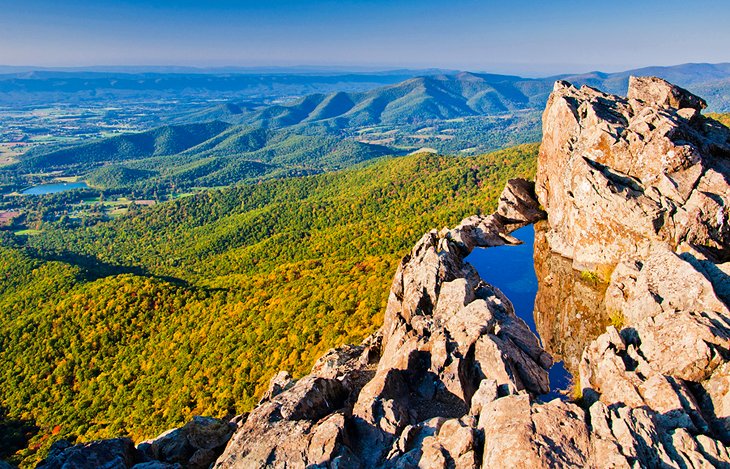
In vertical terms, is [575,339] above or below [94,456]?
below

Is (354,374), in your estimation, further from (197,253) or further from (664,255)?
(197,253)

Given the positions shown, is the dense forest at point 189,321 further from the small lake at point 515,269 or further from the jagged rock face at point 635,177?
the jagged rock face at point 635,177

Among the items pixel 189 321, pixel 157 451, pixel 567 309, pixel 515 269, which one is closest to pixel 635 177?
pixel 567 309

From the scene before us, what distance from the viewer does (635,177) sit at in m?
20.2

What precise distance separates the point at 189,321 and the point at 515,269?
32760 millimetres

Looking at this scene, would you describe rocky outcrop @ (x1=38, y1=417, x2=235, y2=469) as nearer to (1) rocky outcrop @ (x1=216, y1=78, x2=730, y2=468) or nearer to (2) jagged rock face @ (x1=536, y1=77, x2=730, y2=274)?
(1) rocky outcrop @ (x1=216, y1=78, x2=730, y2=468)

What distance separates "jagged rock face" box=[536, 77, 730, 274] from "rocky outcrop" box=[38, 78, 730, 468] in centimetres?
8

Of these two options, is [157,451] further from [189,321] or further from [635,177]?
[189,321]

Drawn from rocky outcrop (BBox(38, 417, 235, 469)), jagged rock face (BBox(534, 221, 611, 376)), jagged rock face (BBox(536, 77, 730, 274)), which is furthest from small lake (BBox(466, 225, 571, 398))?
rocky outcrop (BBox(38, 417, 235, 469))

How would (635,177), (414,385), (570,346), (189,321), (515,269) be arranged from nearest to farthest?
(414,385)
(570,346)
(635,177)
(515,269)
(189,321)

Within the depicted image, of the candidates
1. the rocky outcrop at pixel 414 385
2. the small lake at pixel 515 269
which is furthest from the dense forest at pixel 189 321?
the rocky outcrop at pixel 414 385

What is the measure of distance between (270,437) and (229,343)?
26163 mm

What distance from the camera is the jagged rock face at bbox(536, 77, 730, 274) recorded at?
18328mm

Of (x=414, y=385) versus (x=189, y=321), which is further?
(x=189, y=321)
